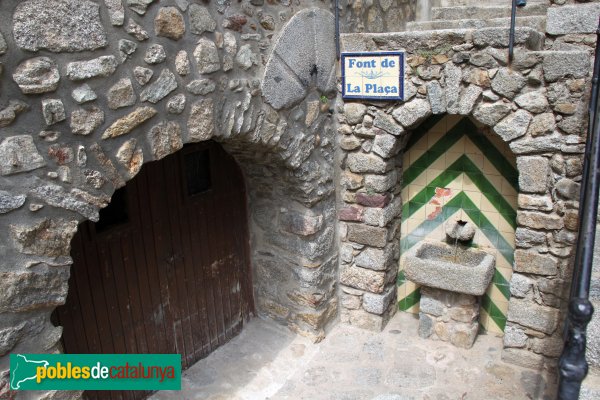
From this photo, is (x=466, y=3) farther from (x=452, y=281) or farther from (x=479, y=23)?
(x=452, y=281)

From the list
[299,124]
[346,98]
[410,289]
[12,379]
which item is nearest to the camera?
[12,379]

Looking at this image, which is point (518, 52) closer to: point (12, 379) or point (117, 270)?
point (117, 270)

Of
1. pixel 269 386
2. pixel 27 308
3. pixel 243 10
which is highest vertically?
pixel 243 10

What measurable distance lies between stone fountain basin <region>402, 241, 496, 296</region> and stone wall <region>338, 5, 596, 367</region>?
21cm

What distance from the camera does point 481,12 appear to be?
389 centimetres

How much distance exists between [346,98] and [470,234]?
1328 millimetres

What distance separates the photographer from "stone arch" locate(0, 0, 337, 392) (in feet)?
5.85

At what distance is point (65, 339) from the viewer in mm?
2629

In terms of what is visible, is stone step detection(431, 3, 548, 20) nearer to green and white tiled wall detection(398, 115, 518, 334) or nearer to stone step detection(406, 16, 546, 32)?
stone step detection(406, 16, 546, 32)

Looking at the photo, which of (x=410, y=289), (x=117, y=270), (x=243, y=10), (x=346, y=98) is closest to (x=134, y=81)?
(x=243, y=10)

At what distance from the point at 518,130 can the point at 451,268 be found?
100 centimetres

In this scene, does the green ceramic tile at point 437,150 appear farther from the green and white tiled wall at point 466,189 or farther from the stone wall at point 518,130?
the stone wall at point 518,130

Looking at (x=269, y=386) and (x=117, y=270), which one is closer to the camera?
(x=117, y=270)

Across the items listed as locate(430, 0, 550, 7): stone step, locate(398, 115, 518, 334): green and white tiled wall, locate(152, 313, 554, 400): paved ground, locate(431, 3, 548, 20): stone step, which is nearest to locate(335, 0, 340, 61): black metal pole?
locate(398, 115, 518, 334): green and white tiled wall
